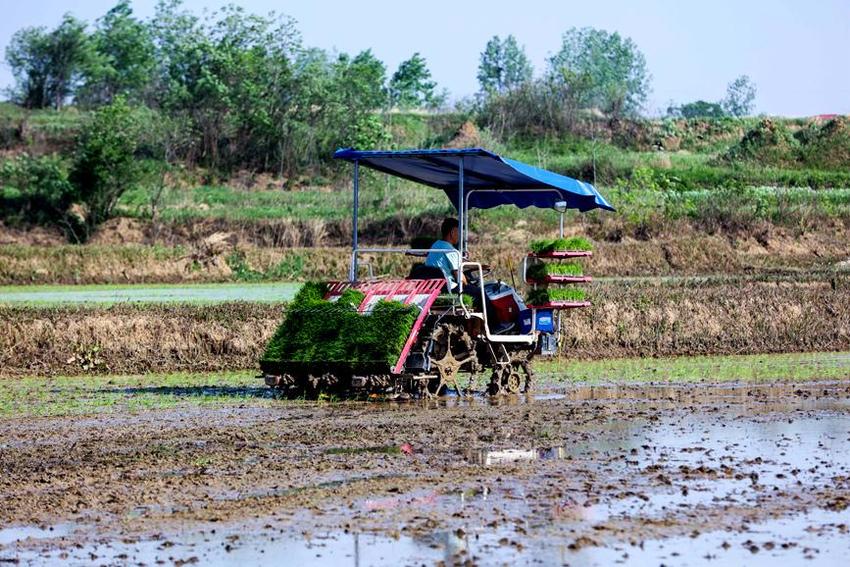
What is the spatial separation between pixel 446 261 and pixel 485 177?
6.83 ft

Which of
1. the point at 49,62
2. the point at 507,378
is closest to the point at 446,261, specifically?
the point at 507,378

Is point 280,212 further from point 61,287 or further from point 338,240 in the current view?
point 61,287

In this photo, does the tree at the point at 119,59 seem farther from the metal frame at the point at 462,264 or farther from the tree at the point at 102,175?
the metal frame at the point at 462,264

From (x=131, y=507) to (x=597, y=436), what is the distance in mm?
5360

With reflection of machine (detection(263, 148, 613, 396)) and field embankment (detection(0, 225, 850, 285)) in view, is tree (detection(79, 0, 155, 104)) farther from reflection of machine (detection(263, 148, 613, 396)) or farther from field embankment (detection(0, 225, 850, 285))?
reflection of machine (detection(263, 148, 613, 396))

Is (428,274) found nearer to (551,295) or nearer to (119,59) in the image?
(551,295)

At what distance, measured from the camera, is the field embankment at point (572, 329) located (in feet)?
74.6

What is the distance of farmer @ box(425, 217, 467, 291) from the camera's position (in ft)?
58.6

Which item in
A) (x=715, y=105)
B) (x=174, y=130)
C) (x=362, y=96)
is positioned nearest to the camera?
(x=174, y=130)

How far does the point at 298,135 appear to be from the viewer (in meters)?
64.2

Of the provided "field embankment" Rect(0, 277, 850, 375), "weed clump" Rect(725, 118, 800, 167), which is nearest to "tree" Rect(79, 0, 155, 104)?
"weed clump" Rect(725, 118, 800, 167)

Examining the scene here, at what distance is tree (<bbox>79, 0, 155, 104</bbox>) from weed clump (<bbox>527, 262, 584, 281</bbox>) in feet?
205

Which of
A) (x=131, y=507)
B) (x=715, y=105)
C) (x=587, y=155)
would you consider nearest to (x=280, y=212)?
(x=587, y=155)

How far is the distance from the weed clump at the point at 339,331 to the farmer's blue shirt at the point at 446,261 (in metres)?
0.94
